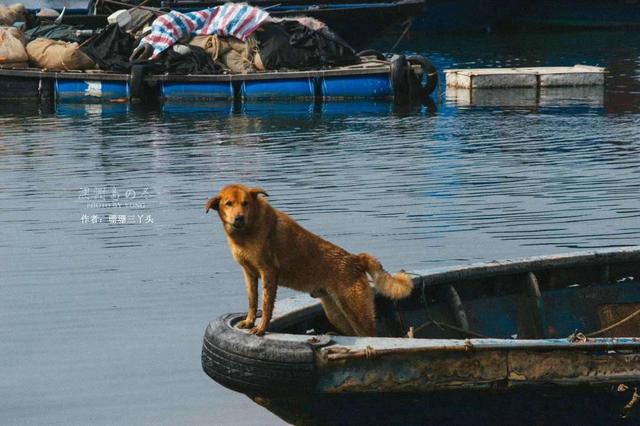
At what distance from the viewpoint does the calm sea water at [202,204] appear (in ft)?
39.8

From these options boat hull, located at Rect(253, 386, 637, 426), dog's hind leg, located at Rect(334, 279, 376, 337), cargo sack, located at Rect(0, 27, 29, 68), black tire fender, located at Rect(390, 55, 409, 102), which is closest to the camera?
boat hull, located at Rect(253, 386, 637, 426)

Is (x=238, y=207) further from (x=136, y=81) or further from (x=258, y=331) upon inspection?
(x=136, y=81)

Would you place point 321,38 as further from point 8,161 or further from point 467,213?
point 467,213

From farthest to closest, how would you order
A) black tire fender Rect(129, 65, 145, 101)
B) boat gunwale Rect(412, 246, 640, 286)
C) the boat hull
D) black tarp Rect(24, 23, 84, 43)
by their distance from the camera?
1. black tarp Rect(24, 23, 84, 43)
2. black tire fender Rect(129, 65, 145, 101)
3. boat gunwale Rect(412, 246, 640, 286)
4. the boat hull

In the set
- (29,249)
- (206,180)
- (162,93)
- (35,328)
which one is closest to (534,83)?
(162,93)

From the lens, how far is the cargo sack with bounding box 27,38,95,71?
3491 centimetres

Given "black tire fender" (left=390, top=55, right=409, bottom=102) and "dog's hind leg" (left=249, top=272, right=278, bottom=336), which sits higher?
"dog's hind leg" (left=249, top=272, right=278, bottom=336)

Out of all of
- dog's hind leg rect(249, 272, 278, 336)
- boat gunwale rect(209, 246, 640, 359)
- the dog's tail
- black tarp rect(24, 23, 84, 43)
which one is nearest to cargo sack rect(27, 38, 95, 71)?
black tarp rect(24, 23, 84, 43)

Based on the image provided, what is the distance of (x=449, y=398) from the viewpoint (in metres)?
8.94

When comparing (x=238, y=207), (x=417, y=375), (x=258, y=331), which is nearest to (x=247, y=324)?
(x=258, y=331)

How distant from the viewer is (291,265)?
29.5ft

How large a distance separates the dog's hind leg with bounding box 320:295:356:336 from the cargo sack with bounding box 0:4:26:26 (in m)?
33.6

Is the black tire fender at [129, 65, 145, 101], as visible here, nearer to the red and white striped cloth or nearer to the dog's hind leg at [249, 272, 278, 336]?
the red and white striped cloth

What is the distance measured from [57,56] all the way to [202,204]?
1534 centimetres
